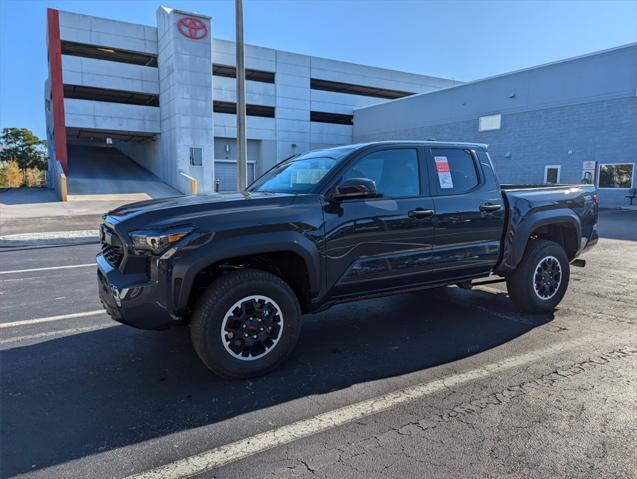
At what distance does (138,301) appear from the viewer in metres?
3.21

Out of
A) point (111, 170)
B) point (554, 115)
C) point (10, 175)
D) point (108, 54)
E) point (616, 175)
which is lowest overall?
point (616, 175)

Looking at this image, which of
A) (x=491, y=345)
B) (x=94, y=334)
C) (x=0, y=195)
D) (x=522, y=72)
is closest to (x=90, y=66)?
(x=0, y=195)

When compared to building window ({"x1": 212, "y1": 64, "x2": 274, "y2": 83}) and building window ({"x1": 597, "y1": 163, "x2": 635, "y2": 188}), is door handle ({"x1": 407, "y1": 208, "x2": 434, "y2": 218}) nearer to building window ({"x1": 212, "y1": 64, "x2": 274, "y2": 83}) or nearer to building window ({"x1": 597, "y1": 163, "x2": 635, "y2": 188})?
building window ({"x1": 597, "y1": 163, "x2": 635, "y2": 188})

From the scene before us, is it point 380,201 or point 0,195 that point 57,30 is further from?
point 380,201

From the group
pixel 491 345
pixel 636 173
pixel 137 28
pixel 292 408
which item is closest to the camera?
pixel 292 408

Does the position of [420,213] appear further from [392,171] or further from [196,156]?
[196,156]

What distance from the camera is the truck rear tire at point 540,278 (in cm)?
506

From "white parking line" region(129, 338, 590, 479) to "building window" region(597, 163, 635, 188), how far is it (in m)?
23.1

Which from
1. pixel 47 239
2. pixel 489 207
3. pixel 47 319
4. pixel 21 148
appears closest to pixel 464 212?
pixel 489 207

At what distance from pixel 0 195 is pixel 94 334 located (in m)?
28.4

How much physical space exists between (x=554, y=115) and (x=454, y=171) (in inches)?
974

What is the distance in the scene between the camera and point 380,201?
13.2 feet

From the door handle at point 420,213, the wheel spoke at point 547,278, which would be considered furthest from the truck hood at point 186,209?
the wheel spoke at point 547,278

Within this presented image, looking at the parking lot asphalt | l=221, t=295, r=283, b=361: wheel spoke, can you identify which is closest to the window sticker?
the parking lot asphalt
